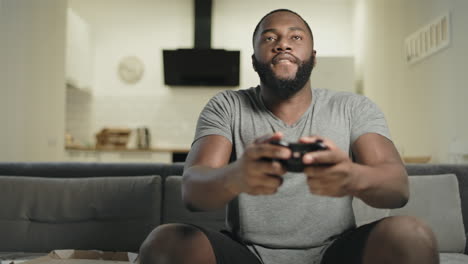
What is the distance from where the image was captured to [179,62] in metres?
5.71

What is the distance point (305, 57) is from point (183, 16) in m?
5.19

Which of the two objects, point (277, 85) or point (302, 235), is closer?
point (302, 235)

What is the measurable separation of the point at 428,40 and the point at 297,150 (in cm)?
307

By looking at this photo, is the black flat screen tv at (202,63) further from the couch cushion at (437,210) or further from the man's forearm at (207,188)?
the man's forearm at (207,188)

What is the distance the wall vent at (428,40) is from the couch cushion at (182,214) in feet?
7.05

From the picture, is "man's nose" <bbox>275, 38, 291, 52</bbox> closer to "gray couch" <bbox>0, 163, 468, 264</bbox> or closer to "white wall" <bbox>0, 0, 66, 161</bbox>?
"gray couch" <bbox>0, 163, 468, 264</bbox>

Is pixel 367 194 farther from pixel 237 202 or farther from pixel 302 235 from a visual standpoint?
pixel 237 202

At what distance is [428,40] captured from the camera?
3.40m

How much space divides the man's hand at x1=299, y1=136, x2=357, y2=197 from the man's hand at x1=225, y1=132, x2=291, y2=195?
5 centimetres

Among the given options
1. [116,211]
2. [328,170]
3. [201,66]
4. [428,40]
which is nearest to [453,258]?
[328,170]

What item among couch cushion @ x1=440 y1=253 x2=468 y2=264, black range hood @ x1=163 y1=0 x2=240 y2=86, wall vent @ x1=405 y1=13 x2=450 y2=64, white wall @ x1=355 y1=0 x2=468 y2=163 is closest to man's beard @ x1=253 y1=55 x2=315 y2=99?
couch cushion @ x1=440 y1=253 x2=468 y2=264

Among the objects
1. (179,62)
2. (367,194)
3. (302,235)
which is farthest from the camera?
(179,62)

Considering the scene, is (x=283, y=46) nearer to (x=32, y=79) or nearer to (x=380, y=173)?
(x=380, y=173)

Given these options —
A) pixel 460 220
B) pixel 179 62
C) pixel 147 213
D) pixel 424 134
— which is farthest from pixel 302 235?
pixel 179 62
